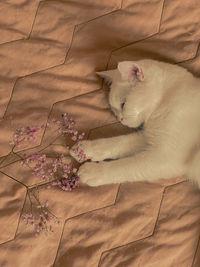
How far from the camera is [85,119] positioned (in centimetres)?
123

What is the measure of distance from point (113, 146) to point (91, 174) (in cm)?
13

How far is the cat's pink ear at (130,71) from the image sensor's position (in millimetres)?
1058

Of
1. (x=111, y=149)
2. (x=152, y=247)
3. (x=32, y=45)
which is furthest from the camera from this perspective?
(x=32, y=45)

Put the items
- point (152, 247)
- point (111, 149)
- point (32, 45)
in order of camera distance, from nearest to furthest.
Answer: point (152, 247)
point (111, 149)
point (32, 45)

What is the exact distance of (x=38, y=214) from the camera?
1088mm

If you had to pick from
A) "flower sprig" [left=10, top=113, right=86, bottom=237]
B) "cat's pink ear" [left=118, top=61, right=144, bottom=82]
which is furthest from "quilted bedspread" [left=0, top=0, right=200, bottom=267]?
"cat's pink ear" [left=118, top=61, right=144, bottom=82]

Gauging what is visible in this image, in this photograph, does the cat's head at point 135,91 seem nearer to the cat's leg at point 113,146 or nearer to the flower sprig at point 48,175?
the cat's leg at point 113,146

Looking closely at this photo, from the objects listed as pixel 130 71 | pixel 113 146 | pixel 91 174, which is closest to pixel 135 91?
pixel 130 71

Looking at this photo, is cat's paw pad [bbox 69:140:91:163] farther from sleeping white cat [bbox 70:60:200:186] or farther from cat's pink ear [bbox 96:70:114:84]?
cat's pink ear [bbox 96:70:114:84]

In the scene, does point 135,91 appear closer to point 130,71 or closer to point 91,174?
point 130,71

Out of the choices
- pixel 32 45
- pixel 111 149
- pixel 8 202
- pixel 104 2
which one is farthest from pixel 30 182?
pixel 104 2

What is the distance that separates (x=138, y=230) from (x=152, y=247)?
0.07 metres

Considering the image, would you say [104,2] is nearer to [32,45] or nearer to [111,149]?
[32,45]

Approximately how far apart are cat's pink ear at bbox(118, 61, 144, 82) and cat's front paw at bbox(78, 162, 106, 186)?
0.31m
